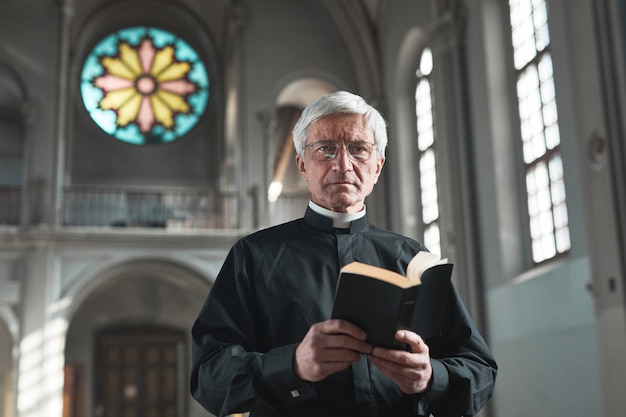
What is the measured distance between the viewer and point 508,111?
38.1 feet

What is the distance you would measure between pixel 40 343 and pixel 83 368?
410 cm

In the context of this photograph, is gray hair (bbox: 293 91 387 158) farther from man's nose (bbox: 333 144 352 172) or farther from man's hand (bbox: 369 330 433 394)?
man's hand (bbox: 369 330 433 394)

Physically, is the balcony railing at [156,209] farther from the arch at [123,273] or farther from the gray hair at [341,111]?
the gray hair at [341,111]

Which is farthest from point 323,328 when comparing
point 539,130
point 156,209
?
point 156,209

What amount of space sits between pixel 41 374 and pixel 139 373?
468cm

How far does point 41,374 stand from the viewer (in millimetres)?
14555

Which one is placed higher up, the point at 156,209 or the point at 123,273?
the point at 156,209

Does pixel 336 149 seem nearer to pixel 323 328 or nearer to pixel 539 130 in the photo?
pixel 323 328

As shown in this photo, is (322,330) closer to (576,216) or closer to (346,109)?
(346,109)

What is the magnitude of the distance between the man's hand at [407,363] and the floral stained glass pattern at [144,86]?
18.3m

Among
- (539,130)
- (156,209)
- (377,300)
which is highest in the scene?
(156,209)

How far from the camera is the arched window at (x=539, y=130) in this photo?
10.3 meters

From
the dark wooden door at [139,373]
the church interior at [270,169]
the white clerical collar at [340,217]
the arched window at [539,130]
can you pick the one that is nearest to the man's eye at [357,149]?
the white clerical collar at [340,217]

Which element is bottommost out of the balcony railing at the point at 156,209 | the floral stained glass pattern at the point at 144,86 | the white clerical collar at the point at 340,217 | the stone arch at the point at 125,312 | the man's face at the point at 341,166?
the white clerical collar at the point at 340,217
